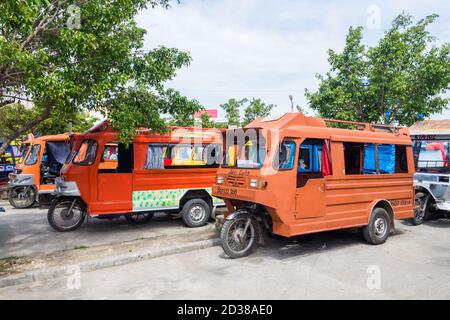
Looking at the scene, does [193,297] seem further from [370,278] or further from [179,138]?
[179,138]

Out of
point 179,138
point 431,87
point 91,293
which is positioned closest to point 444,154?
point 431,87

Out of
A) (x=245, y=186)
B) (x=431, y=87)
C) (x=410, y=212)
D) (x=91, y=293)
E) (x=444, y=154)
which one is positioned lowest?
(x=91, y=293)

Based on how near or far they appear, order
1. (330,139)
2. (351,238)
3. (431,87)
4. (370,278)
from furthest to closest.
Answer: (431,87) < (351,238) < (330,139) < (370,278)

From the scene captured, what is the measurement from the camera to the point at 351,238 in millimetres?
8250

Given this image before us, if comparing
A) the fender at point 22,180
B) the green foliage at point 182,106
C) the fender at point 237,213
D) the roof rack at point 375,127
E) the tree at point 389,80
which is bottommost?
the fender at point 237,213

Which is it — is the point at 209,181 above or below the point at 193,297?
above

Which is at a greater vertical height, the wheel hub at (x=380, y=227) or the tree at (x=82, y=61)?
the tree at (x=82, y=61)

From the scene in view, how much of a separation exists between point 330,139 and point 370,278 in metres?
2.62

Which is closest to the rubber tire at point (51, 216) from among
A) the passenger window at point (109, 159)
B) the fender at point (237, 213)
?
the passenger window at point (109, 159)

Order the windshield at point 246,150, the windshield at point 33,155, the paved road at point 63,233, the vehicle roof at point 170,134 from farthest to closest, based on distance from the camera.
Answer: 1. the windshield at point 33,155
2. the vehicle roof at point 170,134
3. the paved road at point 63,233
4. the windshield at point 246,150

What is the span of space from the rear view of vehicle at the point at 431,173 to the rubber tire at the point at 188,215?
17.1 feet

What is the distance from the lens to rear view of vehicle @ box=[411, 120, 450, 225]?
31.9 feet

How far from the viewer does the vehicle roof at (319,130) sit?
22.2 feet

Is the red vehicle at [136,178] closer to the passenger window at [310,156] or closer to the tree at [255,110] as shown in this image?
the passenger window at [310,156]
